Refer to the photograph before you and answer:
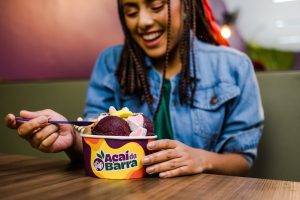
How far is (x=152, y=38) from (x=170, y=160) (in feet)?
2.08

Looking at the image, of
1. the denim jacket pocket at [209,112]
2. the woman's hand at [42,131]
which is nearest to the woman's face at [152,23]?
the denim jacket pocket at [209,112]

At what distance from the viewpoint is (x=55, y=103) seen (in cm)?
195

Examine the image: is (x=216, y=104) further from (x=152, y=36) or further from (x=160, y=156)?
(x=160, y=156)

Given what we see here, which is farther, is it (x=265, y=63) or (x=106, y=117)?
(x=265, y=63)

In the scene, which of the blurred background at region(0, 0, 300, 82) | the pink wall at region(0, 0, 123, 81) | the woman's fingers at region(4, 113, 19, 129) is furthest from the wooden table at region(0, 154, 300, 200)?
the pink wall at region(0, 0, 123, 81)

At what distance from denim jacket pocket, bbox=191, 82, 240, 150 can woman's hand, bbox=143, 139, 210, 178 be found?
45 cm

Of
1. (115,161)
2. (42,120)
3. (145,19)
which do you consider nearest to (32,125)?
(42,120)

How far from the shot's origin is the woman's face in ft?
4.33

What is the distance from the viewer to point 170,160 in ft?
2.86

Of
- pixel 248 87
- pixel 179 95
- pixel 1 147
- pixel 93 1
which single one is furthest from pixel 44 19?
pixel 248 87

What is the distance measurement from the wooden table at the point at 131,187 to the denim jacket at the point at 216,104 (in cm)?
52

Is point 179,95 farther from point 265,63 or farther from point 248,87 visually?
point 265,63

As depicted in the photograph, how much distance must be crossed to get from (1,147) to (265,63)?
1.60 meters

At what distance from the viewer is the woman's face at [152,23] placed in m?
1.32
